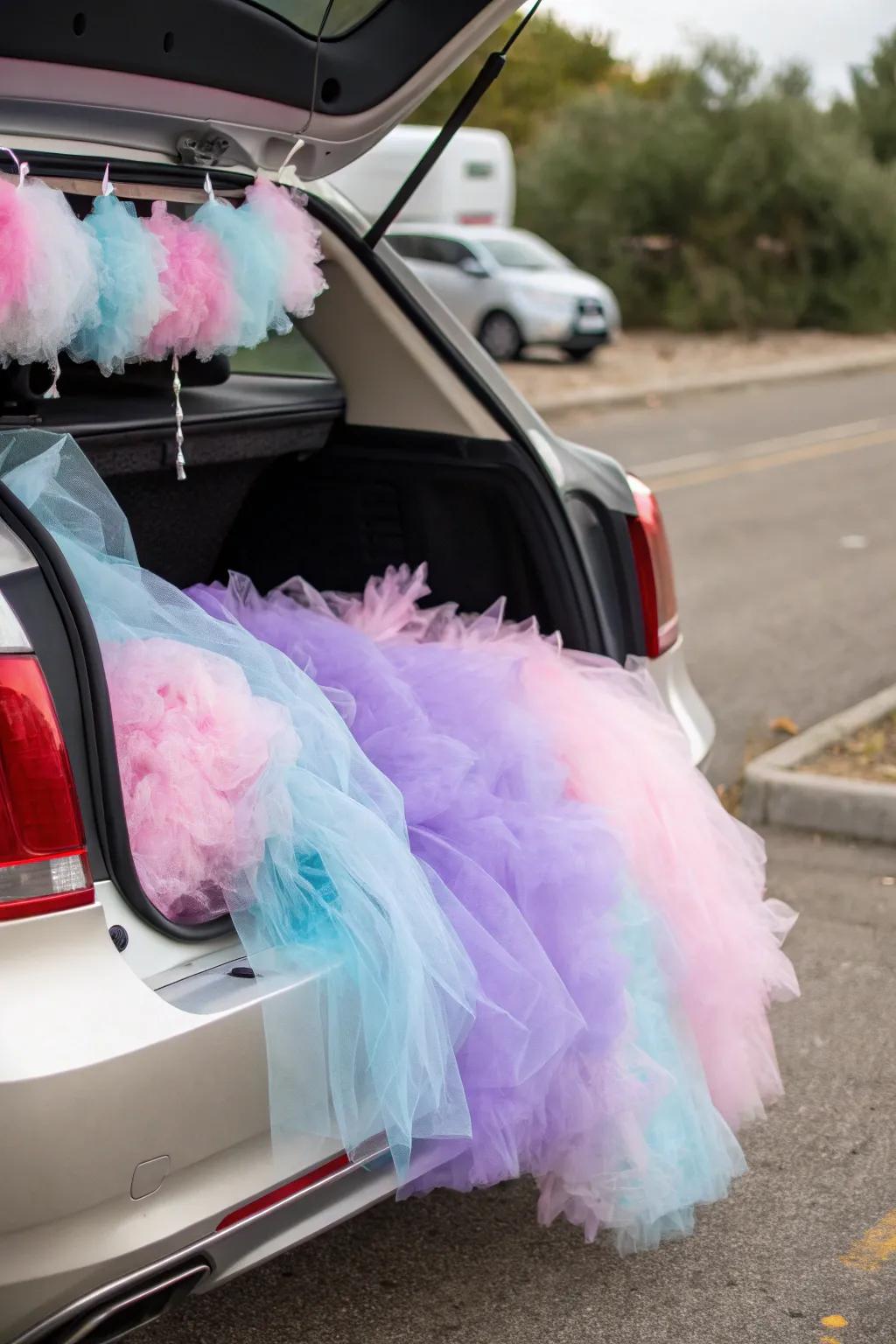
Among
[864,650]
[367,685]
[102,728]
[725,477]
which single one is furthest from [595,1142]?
[725,477]

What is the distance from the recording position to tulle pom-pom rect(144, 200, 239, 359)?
2.67 m

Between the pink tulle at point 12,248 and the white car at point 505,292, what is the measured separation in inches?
665

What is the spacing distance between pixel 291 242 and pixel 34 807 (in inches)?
50.4

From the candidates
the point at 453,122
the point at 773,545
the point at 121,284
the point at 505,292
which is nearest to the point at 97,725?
the point at 121,284

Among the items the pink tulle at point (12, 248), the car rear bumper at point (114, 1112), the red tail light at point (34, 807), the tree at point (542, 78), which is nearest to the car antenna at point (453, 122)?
the pink tulle at point (12, 248)

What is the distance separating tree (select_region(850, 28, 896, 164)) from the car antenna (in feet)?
104

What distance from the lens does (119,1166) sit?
195 cm

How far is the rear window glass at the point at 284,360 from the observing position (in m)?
3.51

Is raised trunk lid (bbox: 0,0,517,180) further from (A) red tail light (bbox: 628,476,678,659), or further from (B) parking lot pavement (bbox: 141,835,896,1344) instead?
(B) parking lot pavement (bbox: 141,835,896,1344)

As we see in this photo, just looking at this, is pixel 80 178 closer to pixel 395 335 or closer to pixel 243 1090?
pixel 395 335

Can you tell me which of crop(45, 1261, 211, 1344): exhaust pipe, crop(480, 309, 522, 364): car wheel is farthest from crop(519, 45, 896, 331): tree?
crop(45, 1261, 211, 1344): exhaust pipe

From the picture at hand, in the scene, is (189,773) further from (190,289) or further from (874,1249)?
(874,1249)

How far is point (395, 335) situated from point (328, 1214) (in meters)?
1.75

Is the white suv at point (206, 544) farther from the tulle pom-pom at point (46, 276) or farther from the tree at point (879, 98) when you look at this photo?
the tree at point (879, 98)
